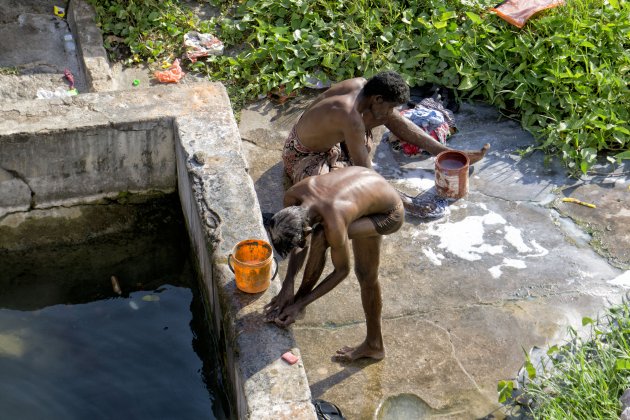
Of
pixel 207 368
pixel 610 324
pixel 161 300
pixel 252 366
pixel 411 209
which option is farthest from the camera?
pixel 411 209

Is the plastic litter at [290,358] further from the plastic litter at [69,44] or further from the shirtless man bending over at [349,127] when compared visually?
the plastic litter at [69,44]

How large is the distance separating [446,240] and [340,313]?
116 cm

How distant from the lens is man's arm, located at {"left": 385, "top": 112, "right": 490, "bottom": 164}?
7125 millimetres

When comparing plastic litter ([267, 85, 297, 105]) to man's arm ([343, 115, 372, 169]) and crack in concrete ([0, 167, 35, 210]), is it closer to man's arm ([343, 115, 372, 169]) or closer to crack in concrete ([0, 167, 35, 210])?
man's arm ([343, 115, 372, 169])

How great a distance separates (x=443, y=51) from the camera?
8.09 metres

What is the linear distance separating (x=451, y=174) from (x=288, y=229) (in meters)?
2.50

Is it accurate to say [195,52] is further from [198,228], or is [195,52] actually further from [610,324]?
[610,324]

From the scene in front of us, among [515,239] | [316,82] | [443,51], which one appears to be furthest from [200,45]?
[515,239]

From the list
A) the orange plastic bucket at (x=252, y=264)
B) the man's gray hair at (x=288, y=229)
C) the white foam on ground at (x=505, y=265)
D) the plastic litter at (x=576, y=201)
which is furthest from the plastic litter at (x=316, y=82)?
the man's gray hair at (x=288, y=229)

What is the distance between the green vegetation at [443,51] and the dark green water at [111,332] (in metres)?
2.04

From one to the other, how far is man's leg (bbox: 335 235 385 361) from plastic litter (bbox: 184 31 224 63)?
3751mm

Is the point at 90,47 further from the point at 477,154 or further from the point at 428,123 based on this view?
the point at 477,154

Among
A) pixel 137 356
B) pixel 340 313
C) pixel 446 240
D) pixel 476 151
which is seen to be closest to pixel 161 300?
pixel 137 356

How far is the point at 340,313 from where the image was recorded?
6.06 m
